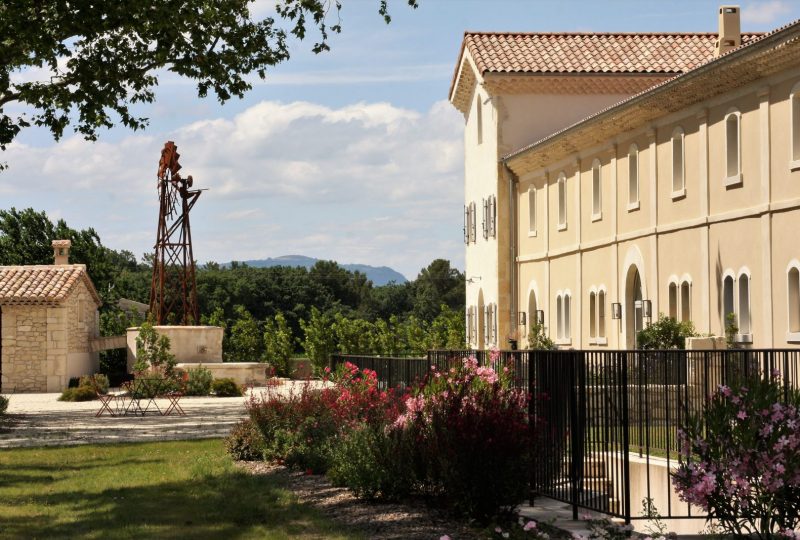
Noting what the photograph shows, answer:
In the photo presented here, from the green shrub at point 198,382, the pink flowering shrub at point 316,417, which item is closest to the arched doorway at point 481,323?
the green shrub at point 198,382

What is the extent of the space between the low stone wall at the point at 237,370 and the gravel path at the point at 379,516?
27597 millimetres

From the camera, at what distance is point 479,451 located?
1076 centimetres

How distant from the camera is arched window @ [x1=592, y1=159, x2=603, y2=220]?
33.5 metres

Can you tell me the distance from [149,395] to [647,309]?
50.0ft

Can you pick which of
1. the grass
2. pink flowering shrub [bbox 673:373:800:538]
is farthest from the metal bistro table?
pink flowering shrub [bbox 673:373:800:538]

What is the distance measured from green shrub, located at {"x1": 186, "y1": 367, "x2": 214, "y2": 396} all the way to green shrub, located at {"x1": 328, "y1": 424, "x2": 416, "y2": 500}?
26724 millimetres

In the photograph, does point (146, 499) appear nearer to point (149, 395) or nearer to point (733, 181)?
point (733, 181)

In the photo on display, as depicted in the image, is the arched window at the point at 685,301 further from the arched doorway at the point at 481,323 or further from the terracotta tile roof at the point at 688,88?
the arched doorway at the point at 481,323

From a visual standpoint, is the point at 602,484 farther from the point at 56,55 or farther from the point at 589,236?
the point at 589,236

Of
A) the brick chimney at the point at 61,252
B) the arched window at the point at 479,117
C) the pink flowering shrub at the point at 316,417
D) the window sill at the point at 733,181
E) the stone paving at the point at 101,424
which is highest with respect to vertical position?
the arched window at the point at 479,117

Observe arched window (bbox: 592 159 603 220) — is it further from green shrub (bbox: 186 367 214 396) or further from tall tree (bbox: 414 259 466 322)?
tall tree (bbox: 414 259 466 322)

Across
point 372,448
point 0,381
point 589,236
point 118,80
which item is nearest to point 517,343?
point 589,236

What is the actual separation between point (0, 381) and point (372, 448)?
3304 cm

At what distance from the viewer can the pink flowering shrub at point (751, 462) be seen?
849 cm
